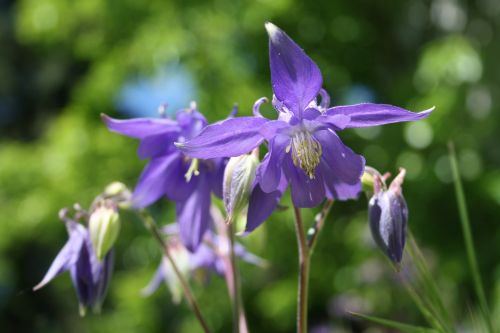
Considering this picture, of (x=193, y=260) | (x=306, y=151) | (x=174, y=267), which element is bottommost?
(x=193, y=260)

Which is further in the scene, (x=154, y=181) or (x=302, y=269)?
(x=154, y=181)

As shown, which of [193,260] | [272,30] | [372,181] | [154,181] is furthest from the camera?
[193,260]

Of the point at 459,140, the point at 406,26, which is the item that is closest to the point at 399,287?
the point at 459,140

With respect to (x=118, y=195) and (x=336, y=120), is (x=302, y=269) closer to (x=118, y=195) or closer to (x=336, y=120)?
(x=336, y=120)

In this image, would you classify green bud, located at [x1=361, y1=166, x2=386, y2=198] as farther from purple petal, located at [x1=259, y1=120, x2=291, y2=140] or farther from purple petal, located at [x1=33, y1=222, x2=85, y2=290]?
purple petal, located at [x1=33, y1=222, x2=85, y2=290]

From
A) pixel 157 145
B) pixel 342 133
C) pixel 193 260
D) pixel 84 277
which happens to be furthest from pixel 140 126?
pixel 342 133

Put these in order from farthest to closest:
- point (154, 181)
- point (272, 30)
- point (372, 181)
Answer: point (154, 181) → point (372, 181) → point (272, 30)

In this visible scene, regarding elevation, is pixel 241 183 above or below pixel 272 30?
below

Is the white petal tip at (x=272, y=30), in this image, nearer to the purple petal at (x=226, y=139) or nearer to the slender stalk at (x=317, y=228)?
the purple petal at (x=226, y=139)

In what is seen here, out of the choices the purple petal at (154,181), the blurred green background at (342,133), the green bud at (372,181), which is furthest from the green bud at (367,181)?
the blurred green background at (342,133)
